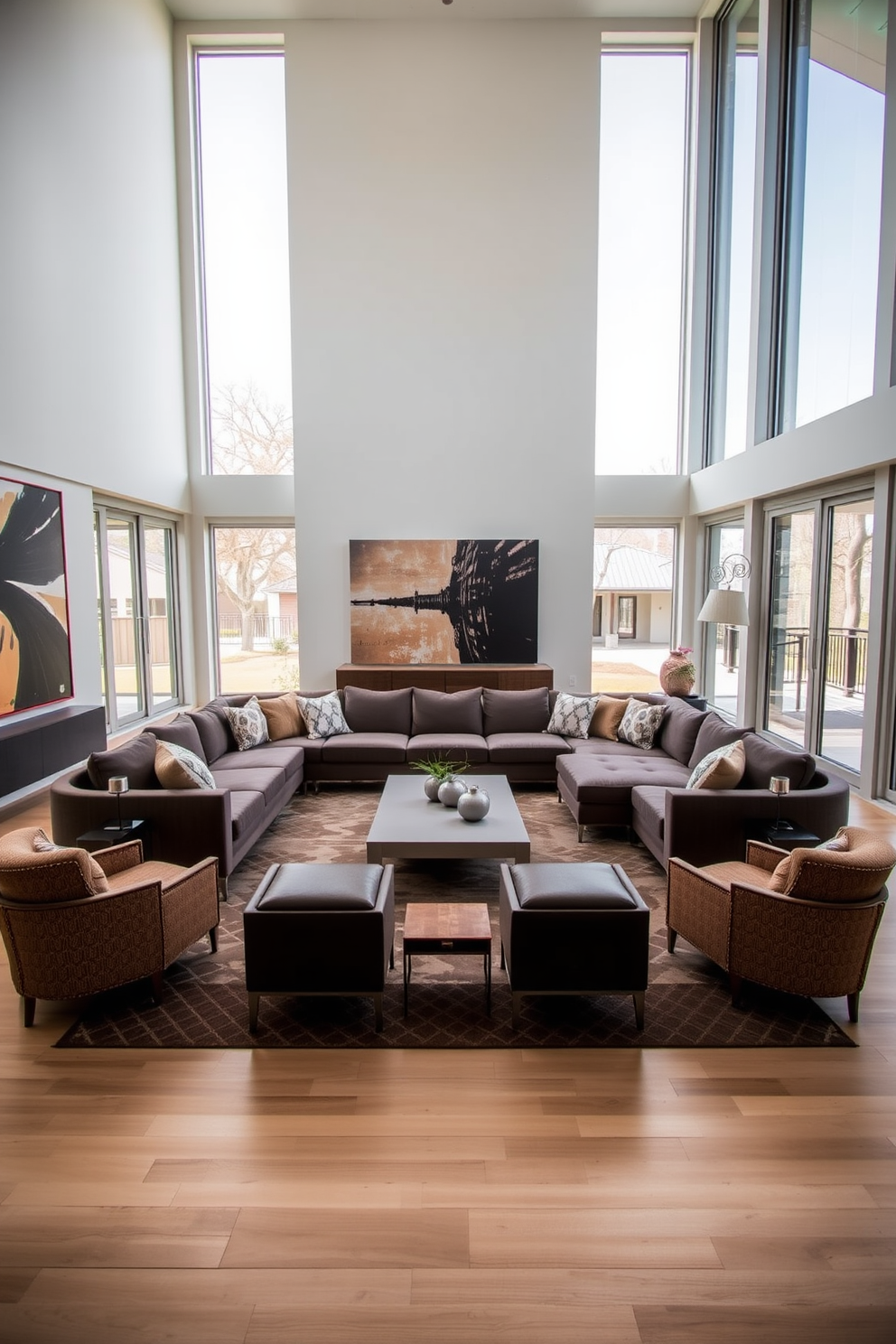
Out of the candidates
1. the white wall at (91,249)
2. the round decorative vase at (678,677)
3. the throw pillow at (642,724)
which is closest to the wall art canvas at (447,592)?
the round decorative vase at (678,677)

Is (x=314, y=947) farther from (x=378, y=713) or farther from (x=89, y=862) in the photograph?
(x=378, y=713)

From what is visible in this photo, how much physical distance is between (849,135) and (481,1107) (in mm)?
7663

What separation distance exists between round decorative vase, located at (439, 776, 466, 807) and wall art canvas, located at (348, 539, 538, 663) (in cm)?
412

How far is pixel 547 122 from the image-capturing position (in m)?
8.77

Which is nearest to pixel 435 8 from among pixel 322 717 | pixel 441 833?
pixel 322 717

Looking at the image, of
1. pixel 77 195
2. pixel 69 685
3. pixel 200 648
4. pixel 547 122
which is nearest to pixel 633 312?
pixel 547 122

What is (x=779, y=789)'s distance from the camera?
398 centimetres

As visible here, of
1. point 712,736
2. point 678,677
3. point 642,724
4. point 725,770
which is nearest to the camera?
point 725,770

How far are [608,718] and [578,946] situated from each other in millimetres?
3783

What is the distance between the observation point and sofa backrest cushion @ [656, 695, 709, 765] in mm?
5855

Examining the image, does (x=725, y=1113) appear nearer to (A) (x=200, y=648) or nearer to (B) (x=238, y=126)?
(A) (x=200, y=648)

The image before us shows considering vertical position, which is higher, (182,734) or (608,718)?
(182,734)

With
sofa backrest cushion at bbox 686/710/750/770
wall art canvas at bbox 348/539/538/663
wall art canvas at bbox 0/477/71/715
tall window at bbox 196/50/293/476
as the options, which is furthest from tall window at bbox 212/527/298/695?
sofa backrest cushion at bbox 686/710/750/770

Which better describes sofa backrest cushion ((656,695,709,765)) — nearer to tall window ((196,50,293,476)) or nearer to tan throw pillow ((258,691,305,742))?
tan throw pillow ((258,691,305,742))
